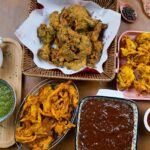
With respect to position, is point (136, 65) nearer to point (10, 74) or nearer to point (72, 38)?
point (72, 38)

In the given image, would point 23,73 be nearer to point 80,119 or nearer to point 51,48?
point 51,48

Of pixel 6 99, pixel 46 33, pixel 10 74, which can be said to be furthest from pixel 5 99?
pixel 46 33

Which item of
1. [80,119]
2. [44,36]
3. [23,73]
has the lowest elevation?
[80,119]

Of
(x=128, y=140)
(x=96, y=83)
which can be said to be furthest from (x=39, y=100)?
(x=128, y=140)

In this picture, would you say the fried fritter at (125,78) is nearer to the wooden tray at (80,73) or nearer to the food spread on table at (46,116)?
the wooden tray at (80,73)

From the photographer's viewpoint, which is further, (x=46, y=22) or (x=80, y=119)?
(x=46, y=22)
